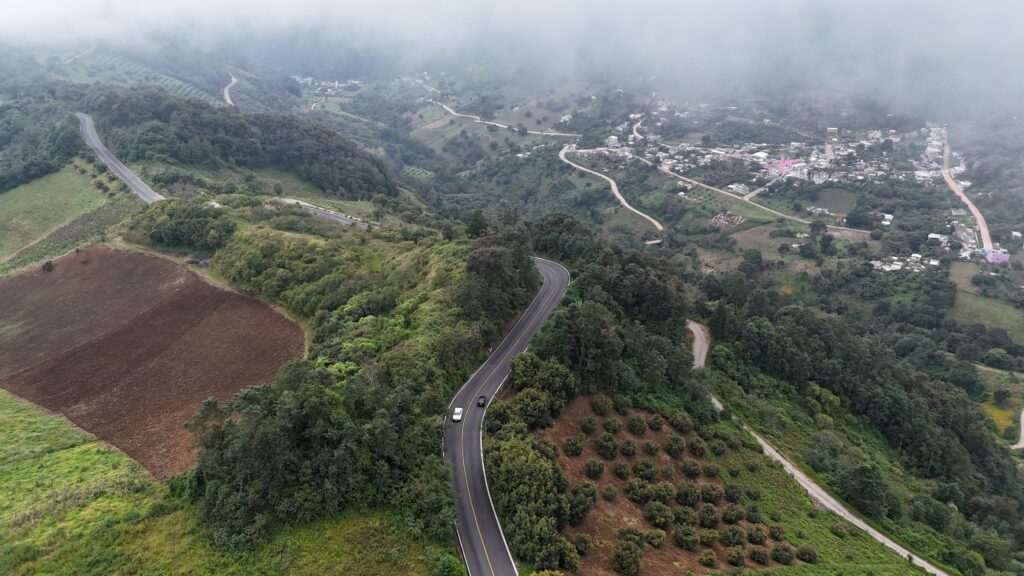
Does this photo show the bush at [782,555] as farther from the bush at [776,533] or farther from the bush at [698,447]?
the bush at [698,447]

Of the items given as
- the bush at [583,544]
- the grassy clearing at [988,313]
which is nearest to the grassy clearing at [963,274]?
the grassy clearing at [988,313]

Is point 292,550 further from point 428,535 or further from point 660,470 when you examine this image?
point 660,470

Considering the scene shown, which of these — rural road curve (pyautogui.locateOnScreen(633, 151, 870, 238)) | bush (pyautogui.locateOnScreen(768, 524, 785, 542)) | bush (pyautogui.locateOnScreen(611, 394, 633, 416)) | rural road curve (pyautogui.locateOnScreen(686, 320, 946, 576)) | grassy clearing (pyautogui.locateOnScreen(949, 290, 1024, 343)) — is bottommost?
rural road curve (pyautogui.locateOnScreen(686, 320, 946, 576))

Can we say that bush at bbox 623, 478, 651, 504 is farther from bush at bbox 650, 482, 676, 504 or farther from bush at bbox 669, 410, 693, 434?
bush at bbox 669, 410, 693, 434

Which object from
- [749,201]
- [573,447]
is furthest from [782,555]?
[749,201]

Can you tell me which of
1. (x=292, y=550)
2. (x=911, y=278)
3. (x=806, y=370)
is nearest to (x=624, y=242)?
(x=911, y=278)

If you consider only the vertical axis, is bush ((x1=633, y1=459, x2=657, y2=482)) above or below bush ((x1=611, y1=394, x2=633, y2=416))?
below

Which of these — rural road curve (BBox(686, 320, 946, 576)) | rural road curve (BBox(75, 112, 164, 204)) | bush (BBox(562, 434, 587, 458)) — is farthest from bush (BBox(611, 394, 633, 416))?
rural road curve (BBox(75, 112, 164, 204))
